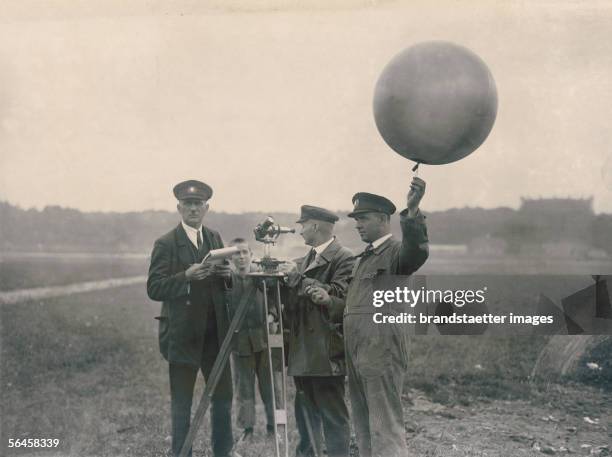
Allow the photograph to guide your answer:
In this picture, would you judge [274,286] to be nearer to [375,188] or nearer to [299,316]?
[299,316]

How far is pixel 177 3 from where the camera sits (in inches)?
216

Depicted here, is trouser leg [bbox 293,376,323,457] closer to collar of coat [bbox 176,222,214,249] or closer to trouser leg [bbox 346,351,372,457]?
trouser leg [bbox 346,351,372,457]

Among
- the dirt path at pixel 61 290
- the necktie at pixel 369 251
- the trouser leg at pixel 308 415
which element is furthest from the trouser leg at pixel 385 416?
the dirt path at pixel 61 290

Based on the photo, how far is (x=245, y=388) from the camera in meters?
5.29

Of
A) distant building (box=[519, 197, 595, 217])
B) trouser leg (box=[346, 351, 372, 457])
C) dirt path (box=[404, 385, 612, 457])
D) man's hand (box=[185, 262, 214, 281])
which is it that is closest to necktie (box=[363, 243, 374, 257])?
trouser leg (box=[346, 351, 372, 457])

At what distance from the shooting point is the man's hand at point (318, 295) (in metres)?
4.09

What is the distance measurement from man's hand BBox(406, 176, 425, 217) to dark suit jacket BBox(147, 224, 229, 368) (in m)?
1.83

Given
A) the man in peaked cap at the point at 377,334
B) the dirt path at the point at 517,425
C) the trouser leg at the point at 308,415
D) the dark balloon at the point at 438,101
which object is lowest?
the dirt path at the point at 517,425

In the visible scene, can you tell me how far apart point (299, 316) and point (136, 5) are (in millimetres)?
3534

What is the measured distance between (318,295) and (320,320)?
35 cm

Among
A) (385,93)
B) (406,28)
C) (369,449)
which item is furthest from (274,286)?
(406,28)

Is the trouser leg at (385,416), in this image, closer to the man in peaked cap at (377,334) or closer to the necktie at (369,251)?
the man in peaked cap at (377,334)

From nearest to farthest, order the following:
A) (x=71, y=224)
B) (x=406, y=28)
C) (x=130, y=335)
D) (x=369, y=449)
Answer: (x=369, y=449), (x=406, y=28), (x=71, y=224), (x=130, y=335)

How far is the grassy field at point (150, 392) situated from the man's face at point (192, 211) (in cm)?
206
